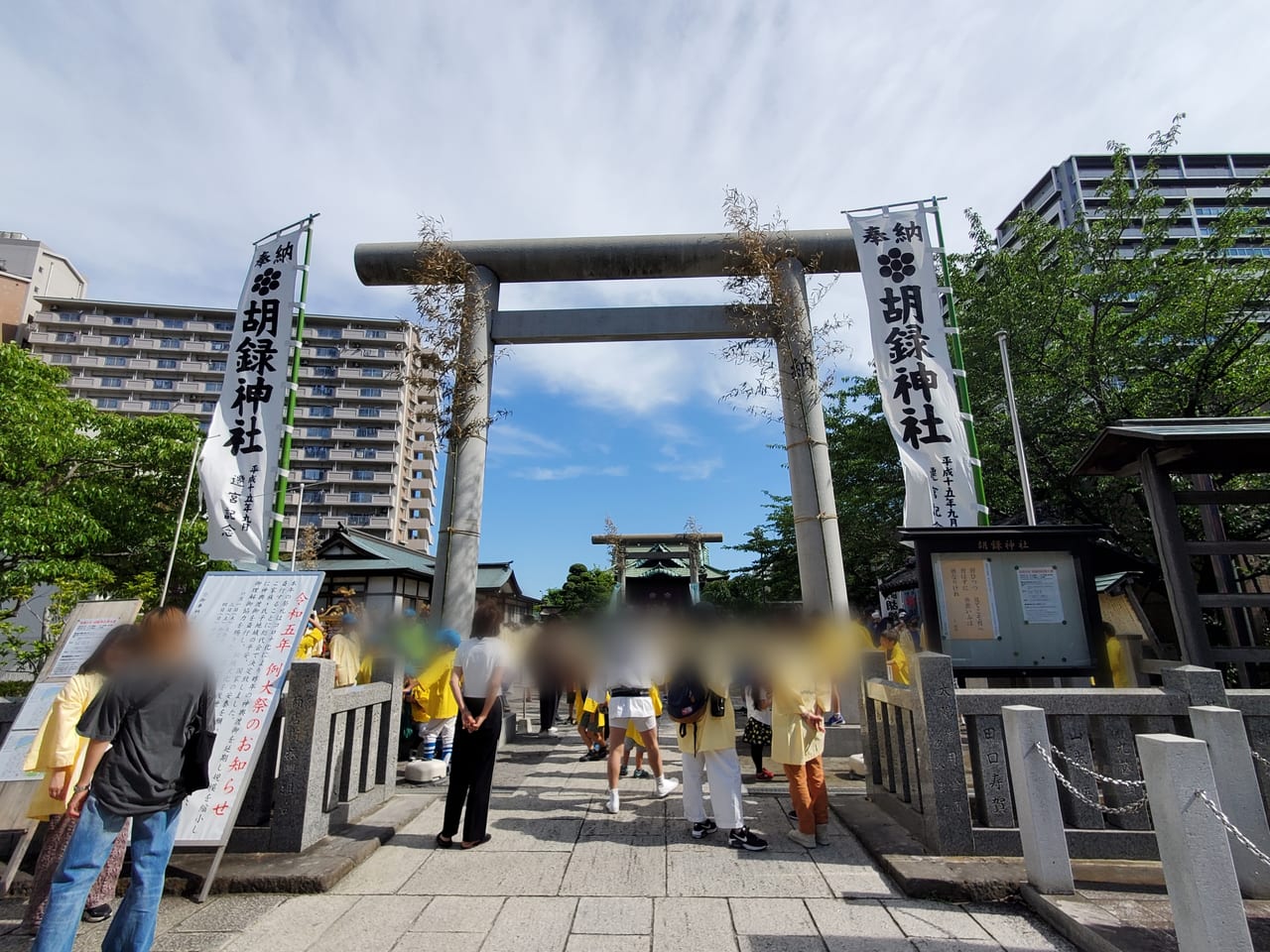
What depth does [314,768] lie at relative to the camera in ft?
14.8

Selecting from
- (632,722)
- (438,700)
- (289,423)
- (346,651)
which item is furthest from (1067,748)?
(289,423)

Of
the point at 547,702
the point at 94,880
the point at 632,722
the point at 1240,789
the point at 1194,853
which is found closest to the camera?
the point at 1194,853

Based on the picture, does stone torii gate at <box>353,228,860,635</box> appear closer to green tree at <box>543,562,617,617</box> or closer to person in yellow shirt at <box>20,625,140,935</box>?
person in yellow shirt at <box>20,625,140,935</box>

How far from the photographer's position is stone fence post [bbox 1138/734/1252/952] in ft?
8.25

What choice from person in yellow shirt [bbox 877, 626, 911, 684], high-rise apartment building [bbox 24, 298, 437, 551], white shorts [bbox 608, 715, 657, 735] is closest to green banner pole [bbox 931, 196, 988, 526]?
person in yellow shirt [bbox 877, 626, 911, 684]

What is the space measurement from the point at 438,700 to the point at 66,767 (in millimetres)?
3965

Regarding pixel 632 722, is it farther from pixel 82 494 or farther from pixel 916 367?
pixel 82 494

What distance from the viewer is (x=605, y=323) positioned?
9.95m

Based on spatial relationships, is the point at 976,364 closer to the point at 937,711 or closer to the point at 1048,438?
the point at 1048,438

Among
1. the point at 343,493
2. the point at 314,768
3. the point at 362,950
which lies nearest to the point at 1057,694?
the point at 362,950

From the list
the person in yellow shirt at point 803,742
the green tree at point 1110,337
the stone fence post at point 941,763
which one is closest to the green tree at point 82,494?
the person in yellow shirt at point 803,742

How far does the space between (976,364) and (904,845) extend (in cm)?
1146

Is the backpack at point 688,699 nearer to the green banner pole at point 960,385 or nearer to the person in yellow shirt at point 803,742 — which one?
the person in yellow shirt at point 803,742

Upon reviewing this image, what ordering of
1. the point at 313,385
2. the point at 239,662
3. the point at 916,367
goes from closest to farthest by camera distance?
the point at 239,662 < the point at 916,367 < the point at 313,385
